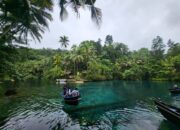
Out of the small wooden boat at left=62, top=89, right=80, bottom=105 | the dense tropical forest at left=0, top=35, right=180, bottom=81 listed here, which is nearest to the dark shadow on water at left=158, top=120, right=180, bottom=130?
the small wooden boat at left=62, top=89, right=80, bottom=105

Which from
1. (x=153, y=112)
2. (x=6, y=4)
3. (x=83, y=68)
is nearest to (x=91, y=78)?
(x=83, y=68)

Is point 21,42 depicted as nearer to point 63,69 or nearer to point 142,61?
point 63,69

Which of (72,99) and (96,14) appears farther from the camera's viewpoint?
(72,99)

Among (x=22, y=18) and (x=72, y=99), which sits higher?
(x=22, y=18)

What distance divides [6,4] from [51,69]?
5297 centimetres

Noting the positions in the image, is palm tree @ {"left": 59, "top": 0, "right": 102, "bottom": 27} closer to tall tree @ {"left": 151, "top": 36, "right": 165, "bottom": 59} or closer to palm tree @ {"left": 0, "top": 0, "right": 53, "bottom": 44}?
palm tree @ {"left": 0, "top": 0, "right": 53, "bottom": 44}

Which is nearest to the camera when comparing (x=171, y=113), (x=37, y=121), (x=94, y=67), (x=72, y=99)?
(x=171, y=113)

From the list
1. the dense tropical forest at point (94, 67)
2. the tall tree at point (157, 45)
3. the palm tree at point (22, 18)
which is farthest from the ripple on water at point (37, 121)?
the tall tree at point (157, 45)

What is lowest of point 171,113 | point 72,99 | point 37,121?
point 37,121

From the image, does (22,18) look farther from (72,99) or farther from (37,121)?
(72,99)

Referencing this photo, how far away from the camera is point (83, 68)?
60.6m

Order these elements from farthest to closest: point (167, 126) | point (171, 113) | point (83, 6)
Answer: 1. point (167, 126)
2. point (171, 113)
3. point (83, 6)

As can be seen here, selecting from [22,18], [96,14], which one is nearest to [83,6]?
[96,14]

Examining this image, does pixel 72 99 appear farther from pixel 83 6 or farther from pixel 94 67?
pixel 94 67
